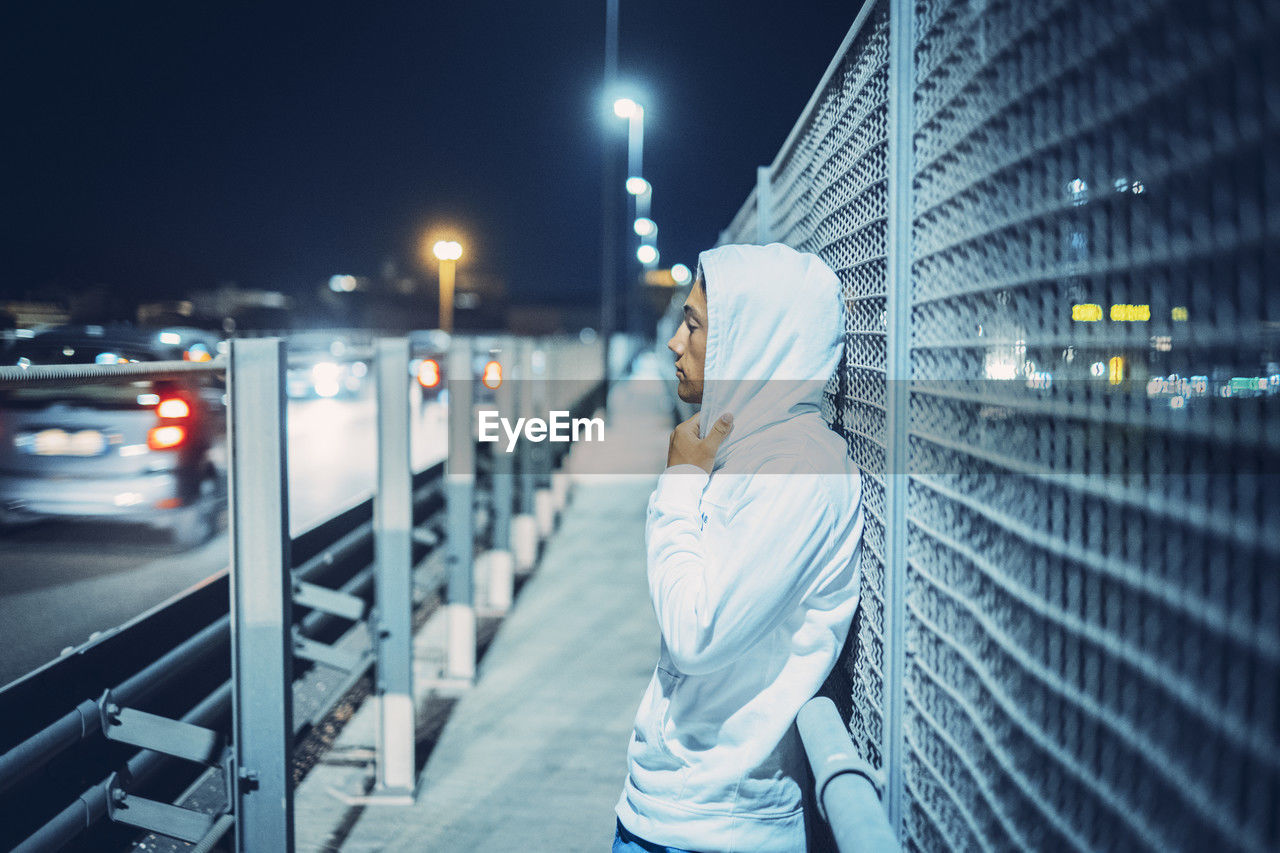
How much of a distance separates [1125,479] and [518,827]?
3.69m

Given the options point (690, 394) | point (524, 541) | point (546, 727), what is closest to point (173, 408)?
point (524, 541)

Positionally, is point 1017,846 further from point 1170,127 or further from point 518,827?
point 518,827

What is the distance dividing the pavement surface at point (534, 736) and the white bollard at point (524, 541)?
0.63 ft

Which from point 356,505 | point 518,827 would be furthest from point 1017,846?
point 356,505

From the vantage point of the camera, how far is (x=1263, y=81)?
2.25 ft

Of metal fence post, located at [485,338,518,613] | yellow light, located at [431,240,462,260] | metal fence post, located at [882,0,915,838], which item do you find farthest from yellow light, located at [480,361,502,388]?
yellow light, located at [431,240,462,260]

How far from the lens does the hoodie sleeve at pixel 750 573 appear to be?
1590 mm

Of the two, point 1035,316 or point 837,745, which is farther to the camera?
point 837,745

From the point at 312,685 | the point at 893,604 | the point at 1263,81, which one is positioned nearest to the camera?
the point at 1263,81

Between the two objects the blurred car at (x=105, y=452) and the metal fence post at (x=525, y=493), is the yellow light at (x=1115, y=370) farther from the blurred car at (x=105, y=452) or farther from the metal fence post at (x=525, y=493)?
the blurred car at (x=105, y=452)

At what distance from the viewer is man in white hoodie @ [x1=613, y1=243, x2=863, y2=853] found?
5.30 ft

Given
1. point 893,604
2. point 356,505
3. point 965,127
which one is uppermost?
point 965,127

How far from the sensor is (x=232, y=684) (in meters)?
2.91

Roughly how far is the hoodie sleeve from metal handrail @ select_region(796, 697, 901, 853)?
0.23 metres
